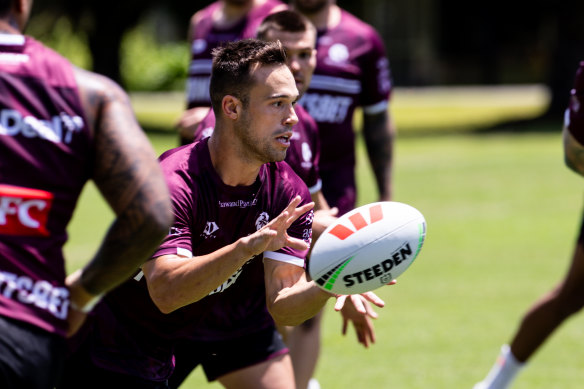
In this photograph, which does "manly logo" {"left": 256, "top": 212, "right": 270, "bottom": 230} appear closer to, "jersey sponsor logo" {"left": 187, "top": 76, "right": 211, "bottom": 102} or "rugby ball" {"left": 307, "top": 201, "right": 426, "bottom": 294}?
"rugby ball" {"left": 307, "top": 201, "right": 426, "bottom": 294}

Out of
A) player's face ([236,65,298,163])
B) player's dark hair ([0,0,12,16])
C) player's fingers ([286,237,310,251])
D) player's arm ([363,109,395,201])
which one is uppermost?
player's dark hair ([0,0,12,16])

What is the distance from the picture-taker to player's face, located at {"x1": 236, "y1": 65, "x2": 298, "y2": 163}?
4.18 metres

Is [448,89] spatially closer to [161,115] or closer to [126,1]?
[161,115]

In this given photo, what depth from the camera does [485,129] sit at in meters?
27.0

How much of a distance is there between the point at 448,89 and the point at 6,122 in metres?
42.4

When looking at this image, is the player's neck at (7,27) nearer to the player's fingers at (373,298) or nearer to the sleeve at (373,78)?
the player's fingers at (373,298)

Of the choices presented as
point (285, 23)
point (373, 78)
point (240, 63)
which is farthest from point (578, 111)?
point (373, 78)

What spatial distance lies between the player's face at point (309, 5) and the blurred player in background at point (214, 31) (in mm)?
276

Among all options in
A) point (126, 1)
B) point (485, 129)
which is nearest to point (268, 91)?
point (485, 129)

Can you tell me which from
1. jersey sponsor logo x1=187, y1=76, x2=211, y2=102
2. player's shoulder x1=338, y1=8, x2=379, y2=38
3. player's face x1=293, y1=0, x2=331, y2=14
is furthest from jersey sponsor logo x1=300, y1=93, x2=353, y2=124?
jersey sponsor logo x1=187, y1=76, x2=211, y2=102

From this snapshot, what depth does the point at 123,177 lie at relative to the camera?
2.98 meters

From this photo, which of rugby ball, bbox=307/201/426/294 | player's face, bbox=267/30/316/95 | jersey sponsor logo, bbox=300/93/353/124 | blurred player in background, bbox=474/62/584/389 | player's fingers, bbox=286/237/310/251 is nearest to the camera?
player's fingers, bbox=286/237/310/251

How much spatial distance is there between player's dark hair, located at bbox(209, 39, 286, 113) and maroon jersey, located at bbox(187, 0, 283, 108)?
2798 millimetres

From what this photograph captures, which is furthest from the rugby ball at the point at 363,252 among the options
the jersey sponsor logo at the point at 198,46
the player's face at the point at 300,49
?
the jersey sponsor logo at the point at 198,46
